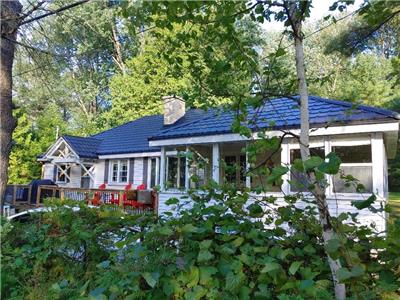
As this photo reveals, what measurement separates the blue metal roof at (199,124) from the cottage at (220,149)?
3cm

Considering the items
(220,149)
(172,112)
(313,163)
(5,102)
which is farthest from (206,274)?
(172,112)

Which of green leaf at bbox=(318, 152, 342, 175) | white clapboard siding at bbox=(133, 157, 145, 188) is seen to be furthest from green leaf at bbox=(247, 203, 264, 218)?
white clapboard siding at bbox=(133, 157, 145, 188)

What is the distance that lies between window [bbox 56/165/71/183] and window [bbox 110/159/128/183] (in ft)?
11.5

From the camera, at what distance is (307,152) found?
7.73ft

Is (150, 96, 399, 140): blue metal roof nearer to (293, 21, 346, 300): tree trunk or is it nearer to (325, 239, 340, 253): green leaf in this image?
(293, 21, 346, 300): tree trunk

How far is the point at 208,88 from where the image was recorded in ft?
10.6

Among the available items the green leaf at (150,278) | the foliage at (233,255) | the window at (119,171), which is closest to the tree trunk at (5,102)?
the foliage at (233,255)

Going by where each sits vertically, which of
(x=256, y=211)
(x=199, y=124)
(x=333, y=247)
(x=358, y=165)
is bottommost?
(x=333, y=247)

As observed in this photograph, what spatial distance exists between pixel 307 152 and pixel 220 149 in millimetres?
10869

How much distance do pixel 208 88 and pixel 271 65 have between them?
746mm

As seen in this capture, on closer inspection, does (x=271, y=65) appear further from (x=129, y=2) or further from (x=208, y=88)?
(x=129, y=2)

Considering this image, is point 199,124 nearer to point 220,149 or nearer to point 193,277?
point 220,149

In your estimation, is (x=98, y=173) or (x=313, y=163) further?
(x=98, y=173)

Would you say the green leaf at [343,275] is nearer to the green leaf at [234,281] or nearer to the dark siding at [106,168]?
the green leaf at [234,281]
